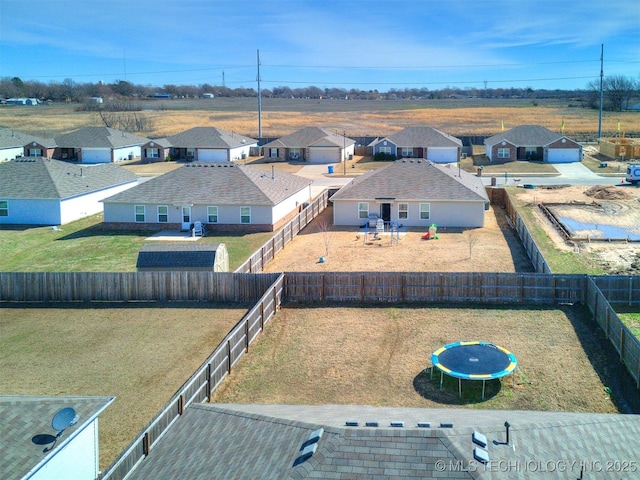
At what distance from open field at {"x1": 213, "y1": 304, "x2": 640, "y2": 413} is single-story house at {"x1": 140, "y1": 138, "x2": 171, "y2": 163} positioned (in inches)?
2311

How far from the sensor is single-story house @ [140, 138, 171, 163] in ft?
266

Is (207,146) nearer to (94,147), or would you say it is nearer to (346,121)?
(94,147)

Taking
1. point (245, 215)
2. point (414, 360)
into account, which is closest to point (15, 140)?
point (245, 215)

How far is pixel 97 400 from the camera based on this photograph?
548 inches

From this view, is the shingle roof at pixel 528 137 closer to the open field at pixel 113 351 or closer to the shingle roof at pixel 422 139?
the shingle roof at pixel 422 139

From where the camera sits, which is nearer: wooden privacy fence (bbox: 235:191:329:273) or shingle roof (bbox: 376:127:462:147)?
wooden privacy fence (bbox: 235:191:329:273)

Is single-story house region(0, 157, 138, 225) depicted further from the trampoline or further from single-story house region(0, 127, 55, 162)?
the trampoline

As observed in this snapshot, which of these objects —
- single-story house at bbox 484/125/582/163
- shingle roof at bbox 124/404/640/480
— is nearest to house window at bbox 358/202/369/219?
shingle roof at bbox 124/404/640/480

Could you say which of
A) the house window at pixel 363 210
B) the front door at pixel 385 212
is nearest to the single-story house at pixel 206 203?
the house window at pixel 363 210

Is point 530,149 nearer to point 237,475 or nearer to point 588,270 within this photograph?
point 588,270

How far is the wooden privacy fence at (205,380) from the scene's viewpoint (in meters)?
13.1

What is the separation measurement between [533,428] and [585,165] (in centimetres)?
6677

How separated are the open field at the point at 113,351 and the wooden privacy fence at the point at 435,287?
339 centimetres

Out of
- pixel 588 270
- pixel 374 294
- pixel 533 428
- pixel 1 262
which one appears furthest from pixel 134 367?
pixel 588 270
